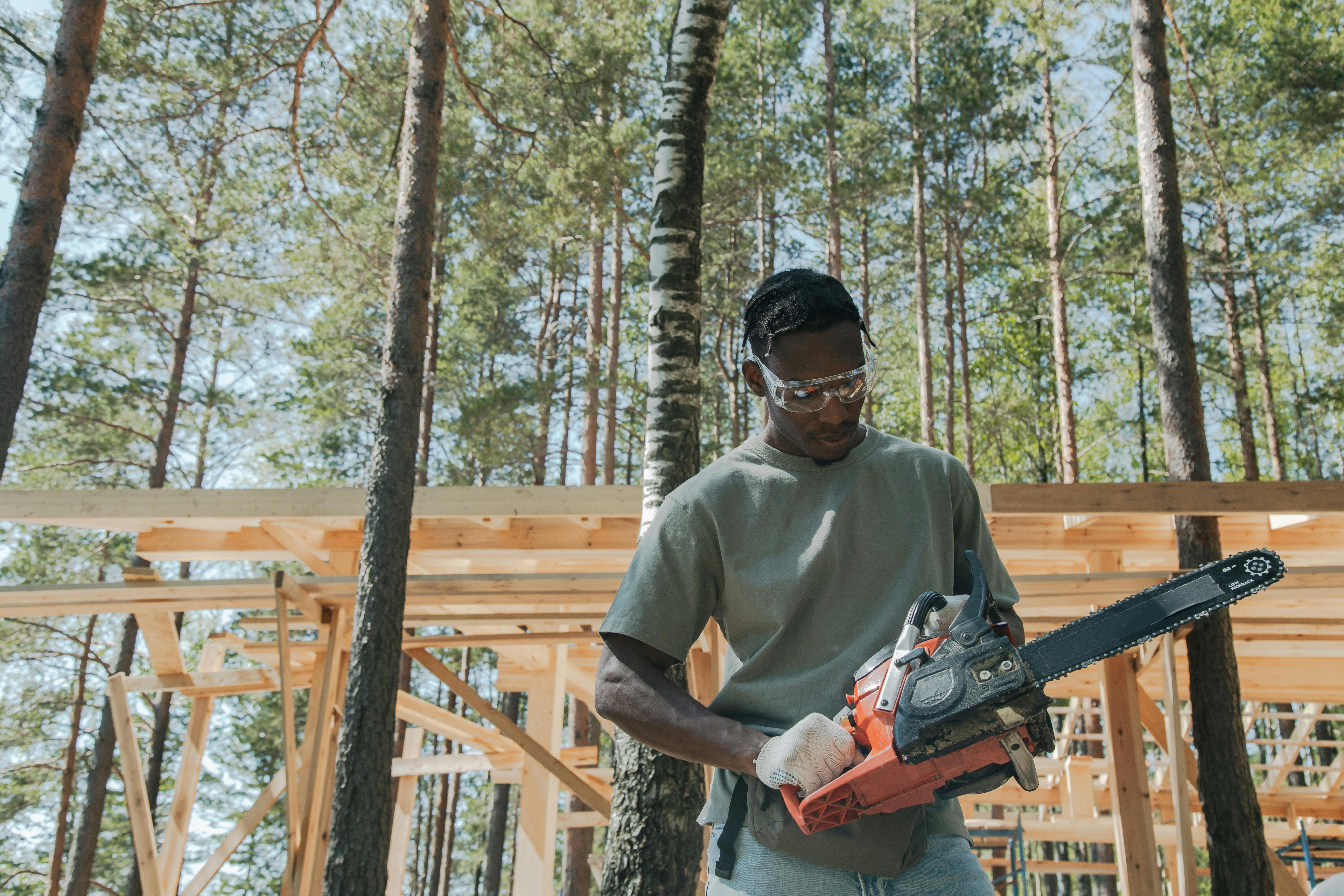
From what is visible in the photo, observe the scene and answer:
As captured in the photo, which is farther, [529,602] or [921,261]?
[921,261]

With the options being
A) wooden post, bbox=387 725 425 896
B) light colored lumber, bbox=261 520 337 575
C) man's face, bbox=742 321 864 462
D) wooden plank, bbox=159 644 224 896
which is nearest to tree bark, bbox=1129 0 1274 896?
man's face, bbox=742 321 864 462

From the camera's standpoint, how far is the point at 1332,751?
26125 mm

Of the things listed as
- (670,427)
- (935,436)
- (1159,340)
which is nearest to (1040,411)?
(935,436)

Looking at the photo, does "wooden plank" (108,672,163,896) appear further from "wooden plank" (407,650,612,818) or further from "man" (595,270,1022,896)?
"man" (595,270,1022,896)

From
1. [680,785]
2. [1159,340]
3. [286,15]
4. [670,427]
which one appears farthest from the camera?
[286,15]

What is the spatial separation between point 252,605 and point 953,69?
17292 mm

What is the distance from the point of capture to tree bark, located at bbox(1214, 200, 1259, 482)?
15289 mm

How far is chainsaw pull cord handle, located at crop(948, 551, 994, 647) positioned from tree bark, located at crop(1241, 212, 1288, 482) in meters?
17.8

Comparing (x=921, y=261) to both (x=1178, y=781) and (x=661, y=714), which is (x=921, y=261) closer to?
(x=1178, y=781)

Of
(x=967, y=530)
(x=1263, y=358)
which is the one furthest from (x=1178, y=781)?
(x=1263, y=358)

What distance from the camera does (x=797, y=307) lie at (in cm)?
188

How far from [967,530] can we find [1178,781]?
491cm

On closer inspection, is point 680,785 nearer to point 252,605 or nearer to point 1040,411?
point 252,605

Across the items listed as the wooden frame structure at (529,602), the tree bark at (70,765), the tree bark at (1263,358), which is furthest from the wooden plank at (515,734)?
the tree bark at (1263,358)
